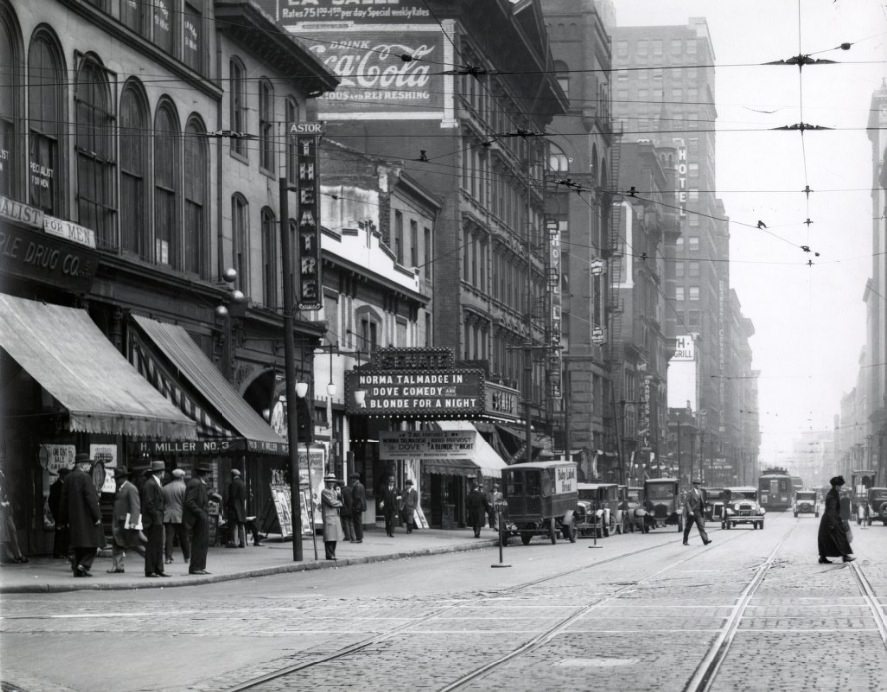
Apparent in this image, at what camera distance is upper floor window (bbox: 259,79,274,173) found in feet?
135

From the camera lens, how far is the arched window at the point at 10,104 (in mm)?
27688

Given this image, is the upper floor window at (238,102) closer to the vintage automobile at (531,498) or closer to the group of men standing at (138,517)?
the vintage automobile at (531,498)

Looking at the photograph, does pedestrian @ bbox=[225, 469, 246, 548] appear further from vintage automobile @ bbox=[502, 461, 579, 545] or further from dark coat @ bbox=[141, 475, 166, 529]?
vintage automobile @ bbox=[502, 461, 579, 545]

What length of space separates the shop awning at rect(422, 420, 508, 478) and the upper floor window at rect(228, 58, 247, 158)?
15164 mm

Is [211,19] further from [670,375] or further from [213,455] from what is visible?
[670,375]

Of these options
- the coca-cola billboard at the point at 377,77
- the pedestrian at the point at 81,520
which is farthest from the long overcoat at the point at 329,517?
the coca-cola billboard at the point at 377,77

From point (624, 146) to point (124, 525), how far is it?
389ft

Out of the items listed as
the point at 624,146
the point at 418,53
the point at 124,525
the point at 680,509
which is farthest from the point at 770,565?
the point at 624,146

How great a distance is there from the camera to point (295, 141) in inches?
1626

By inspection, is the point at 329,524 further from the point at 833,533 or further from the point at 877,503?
the point at 877,503

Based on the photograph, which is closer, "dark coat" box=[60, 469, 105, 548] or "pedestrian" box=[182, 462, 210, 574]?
"dark coat" box=[60, 469, 105, 548]

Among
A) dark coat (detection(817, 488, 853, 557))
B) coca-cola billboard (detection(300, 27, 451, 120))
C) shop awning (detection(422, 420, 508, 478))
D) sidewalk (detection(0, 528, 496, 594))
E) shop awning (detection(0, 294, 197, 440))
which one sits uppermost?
coca-cola billboard (detection(300, 27, 451, 120))

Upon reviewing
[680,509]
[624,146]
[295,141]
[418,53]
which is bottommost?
[680,509]

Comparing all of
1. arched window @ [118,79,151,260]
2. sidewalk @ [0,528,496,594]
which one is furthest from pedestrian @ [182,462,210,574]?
arched window @ [118,79,151,260]
